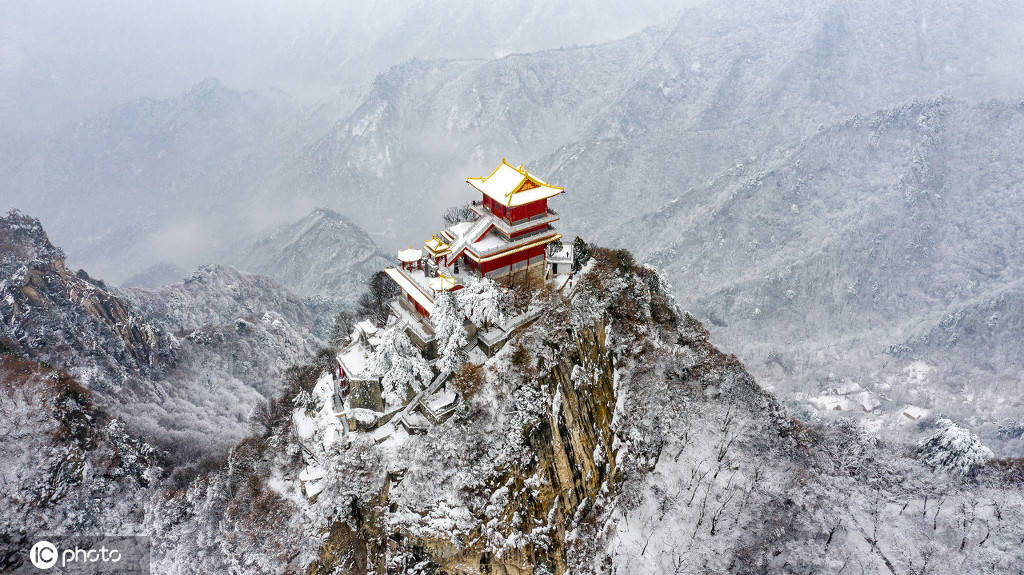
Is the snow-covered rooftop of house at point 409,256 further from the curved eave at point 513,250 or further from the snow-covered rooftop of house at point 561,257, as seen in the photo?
the snow-covered rooftop of house at point 561,257

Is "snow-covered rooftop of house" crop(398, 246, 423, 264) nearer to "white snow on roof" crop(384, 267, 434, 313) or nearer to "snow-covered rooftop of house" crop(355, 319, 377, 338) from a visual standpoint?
"white snow on roof" crop(384, 267, 434, 313)

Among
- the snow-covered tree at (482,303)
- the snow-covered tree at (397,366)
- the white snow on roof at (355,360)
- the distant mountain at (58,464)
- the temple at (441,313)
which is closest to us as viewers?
the snow-covered tree at (397,366)

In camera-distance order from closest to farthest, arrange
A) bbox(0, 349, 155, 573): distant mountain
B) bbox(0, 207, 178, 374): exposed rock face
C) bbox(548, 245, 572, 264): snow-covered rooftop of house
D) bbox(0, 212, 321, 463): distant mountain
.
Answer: bbox(0, 349, 155, 573): distant mountain < bbox(548, 245, 572, 264): snow-covered rooftop of house < bbox(0, 212, 321, 463): distant mountain < bbox(0, 207, 178, 374): exposed rock face

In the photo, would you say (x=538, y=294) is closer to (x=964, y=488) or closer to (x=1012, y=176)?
(x=964, y=488)

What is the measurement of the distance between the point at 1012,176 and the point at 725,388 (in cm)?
16709

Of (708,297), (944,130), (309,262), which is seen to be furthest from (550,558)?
(944,130)

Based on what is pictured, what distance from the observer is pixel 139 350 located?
89.4 metres

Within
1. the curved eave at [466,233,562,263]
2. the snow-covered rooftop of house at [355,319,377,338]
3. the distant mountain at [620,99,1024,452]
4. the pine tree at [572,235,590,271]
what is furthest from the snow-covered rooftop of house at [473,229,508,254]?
the distant mountain at [620,99,1024,452]

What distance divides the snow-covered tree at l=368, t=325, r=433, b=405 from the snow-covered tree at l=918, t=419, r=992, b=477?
4865 centimetres

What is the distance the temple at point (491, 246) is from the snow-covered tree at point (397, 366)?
2.94 metres

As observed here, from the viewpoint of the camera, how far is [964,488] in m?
44.9

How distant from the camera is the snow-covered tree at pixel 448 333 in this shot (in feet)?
140

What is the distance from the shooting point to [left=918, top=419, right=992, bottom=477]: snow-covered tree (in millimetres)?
46312

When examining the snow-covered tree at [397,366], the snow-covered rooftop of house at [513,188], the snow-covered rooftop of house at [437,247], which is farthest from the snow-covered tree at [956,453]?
the snow-covered rooftop of house at [437,247]
